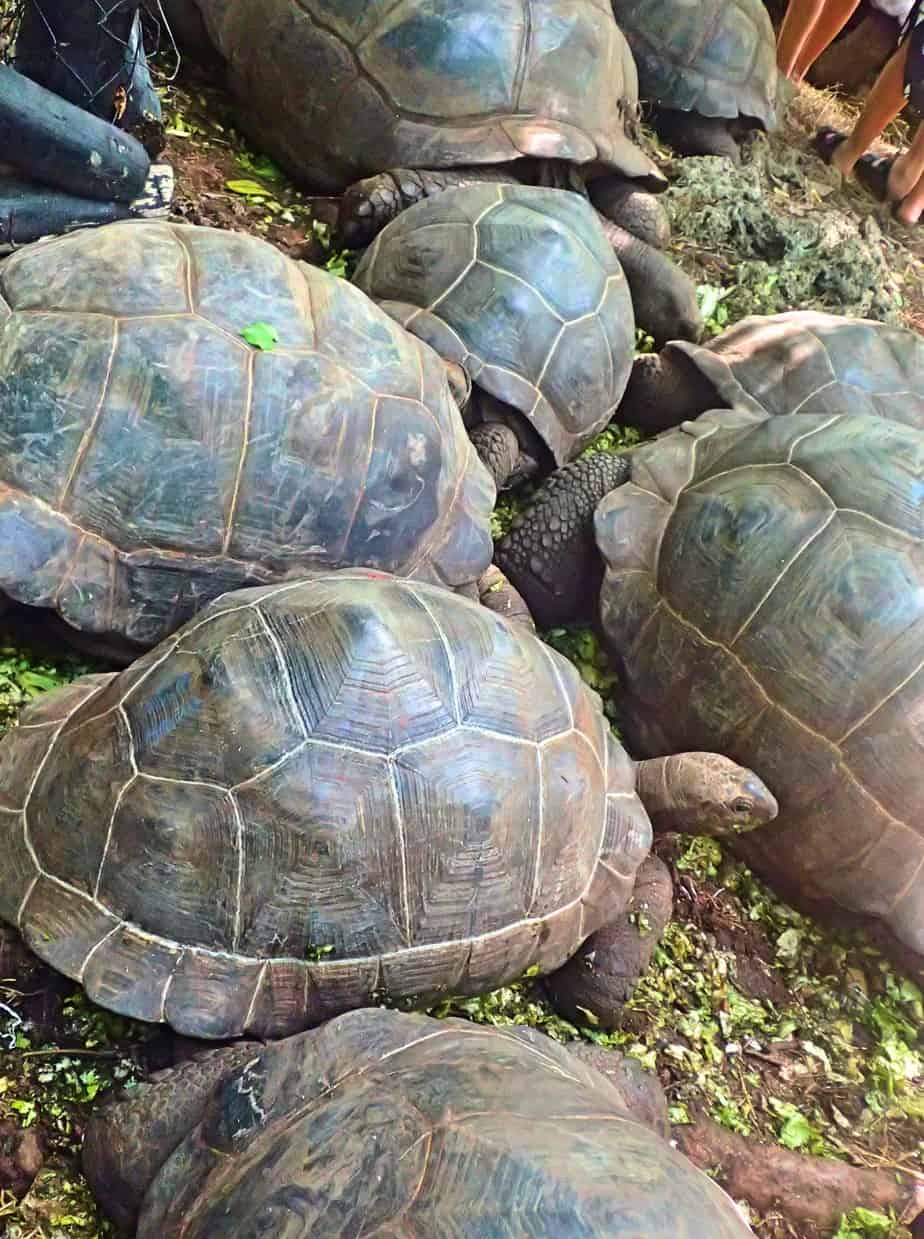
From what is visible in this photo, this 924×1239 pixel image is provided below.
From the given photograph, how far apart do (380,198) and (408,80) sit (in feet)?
2.17

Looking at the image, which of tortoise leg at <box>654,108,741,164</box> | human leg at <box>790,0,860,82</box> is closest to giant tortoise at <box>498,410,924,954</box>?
tortoise leg at <box>654,108,741,164</box>

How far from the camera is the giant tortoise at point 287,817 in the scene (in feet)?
8.04

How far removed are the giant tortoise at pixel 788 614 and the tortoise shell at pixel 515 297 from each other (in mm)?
368

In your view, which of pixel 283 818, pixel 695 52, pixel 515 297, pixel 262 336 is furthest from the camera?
pixel 695 52

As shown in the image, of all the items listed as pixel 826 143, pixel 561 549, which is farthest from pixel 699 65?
pixel 561 549

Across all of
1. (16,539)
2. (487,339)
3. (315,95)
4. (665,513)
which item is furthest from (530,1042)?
(315,95)

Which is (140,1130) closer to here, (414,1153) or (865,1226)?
(414,1153)

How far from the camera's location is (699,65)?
6770 mm

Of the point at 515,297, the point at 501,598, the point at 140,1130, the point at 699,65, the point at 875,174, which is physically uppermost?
the point at 699,65

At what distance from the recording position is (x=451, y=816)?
2.58m

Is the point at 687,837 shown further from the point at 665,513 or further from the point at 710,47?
the point at 710,47

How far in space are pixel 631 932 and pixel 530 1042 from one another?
749 millimetres

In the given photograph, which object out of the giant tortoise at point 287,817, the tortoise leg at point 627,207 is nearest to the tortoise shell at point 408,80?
the tortoise leg at point 627,207

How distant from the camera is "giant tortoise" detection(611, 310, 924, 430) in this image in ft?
16.0
